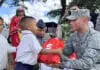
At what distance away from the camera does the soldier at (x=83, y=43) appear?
14.3 ft

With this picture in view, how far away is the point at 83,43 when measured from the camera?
4.74 m

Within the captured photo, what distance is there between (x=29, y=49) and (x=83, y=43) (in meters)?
1.21

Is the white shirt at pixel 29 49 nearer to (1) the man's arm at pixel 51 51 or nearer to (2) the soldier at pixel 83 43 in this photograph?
(1) the man's arm at pixel 51 51

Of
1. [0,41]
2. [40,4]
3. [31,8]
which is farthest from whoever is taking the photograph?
[40,4]

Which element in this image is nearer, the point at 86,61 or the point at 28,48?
the point at 86,61

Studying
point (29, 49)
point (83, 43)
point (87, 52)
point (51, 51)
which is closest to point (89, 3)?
point (29, 49)

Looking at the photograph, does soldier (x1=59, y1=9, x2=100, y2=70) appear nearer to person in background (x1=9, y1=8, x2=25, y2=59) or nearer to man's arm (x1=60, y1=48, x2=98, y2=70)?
man's arm (x1=60, y1=48, x2=98, y2=70)

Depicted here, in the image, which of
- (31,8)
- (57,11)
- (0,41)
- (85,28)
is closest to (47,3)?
(57,11)

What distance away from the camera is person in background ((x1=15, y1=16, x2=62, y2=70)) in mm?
5612

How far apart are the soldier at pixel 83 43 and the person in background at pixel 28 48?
0.77 meters

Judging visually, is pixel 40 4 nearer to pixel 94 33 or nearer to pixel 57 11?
pixel 57 11

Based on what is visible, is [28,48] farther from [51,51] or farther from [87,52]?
[87,52]

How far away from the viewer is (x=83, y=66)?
4.38 metres

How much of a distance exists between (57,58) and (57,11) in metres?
19.7
